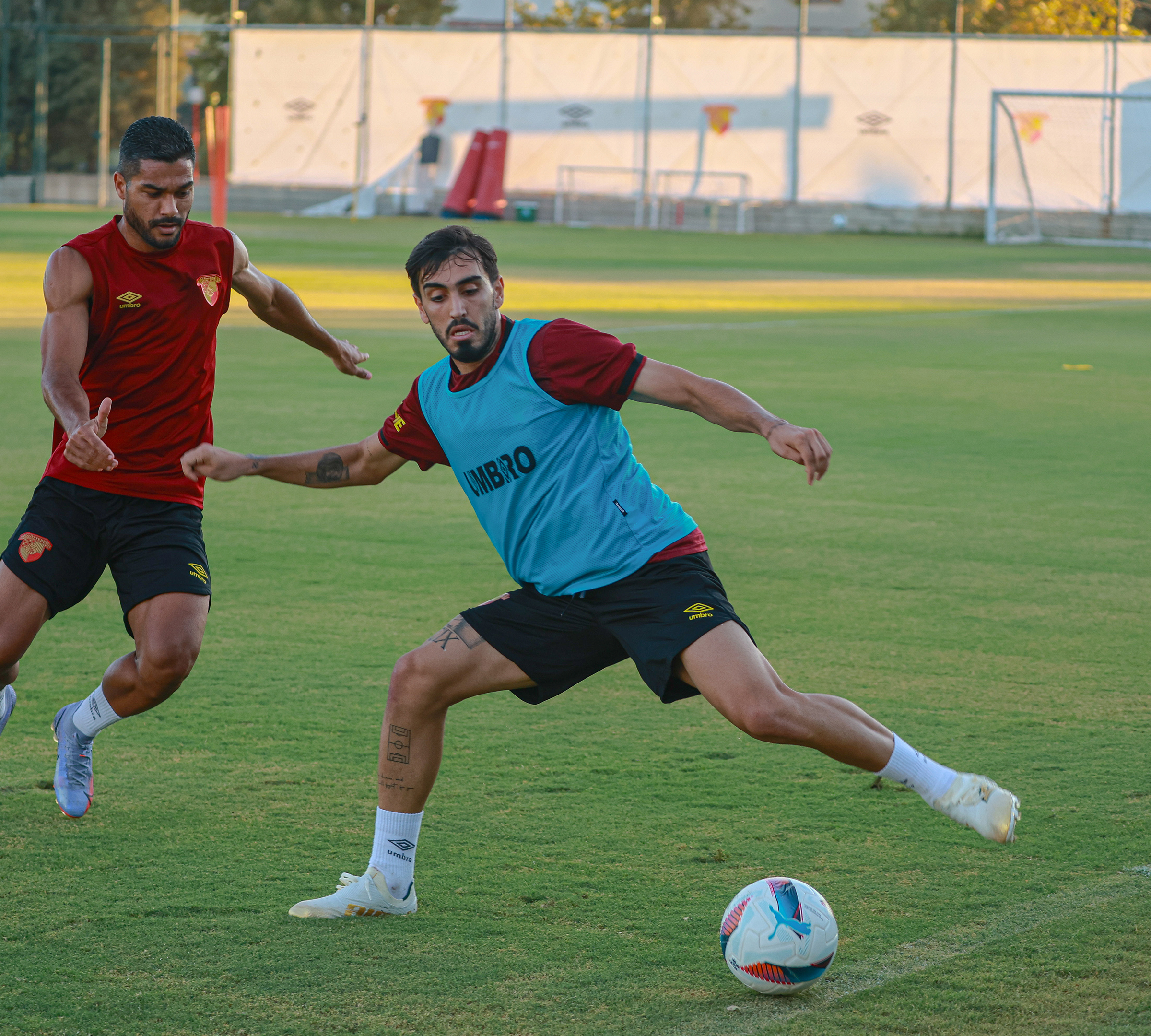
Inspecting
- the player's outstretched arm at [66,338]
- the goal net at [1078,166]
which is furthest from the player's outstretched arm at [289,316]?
the goal net at [1078,166]

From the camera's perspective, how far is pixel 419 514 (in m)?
10.2

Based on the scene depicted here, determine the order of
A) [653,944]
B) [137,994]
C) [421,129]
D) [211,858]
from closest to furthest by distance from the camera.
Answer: [137,994] → [653,944] → [211,858] → [421,129]

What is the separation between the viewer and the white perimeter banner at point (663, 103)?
163ft

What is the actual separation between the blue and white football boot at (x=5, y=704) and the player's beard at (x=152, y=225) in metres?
1.49

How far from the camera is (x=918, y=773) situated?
14.2ft

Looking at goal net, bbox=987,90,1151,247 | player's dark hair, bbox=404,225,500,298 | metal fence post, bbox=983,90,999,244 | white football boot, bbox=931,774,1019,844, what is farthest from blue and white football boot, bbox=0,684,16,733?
goal net, bbox=987,90,1151,247

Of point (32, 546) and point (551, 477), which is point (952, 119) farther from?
point (551, 477)

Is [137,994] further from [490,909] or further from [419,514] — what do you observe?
[419,514]

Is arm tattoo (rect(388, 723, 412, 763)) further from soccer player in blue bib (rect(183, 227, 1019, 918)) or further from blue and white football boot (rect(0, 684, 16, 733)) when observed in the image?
blue and white football boot (rect(0, 684, 16, 733))

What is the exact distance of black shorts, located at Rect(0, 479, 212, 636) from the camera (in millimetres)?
5191

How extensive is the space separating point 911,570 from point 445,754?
12.0 feet

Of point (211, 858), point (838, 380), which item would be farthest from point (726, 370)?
point (211, 858)

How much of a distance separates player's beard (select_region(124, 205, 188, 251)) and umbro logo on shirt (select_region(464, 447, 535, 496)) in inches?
56.5

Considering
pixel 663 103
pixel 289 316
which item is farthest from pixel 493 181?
pixel 289 316
